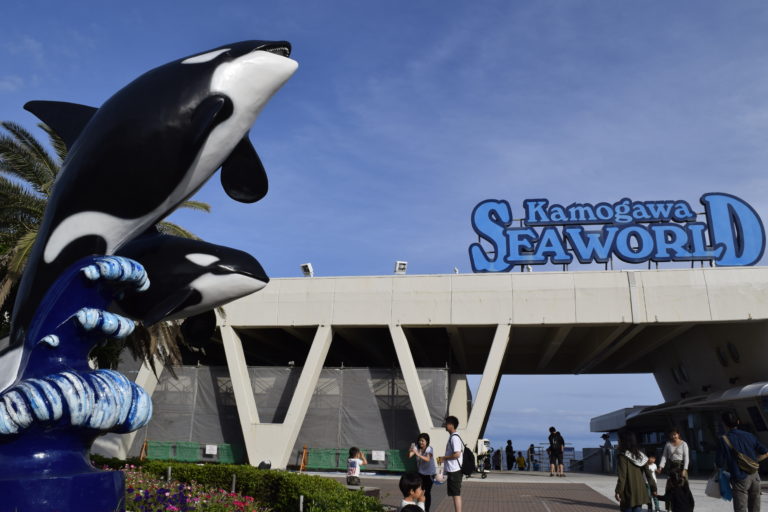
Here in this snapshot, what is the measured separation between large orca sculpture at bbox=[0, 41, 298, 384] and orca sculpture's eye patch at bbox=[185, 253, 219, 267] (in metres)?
0.44

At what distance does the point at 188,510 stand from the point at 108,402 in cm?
159

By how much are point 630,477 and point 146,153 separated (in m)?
5.99

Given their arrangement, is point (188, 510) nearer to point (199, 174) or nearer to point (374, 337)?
point (199, 174)

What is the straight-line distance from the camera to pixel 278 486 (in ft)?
30.6

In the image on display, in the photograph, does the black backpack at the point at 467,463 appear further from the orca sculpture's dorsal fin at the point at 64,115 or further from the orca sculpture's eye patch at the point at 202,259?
the orca sculpture's dorsal fin at the point at 64,115

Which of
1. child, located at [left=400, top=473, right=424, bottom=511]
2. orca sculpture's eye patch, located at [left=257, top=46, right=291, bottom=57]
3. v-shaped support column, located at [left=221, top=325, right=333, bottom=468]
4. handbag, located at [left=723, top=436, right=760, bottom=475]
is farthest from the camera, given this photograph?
v-shaped support column, located at [left=221, top=325, right=333, bottom=468]

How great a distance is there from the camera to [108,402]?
459cm

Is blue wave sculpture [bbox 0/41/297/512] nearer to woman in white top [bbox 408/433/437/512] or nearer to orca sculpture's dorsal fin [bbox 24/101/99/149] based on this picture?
orca sculpture's dorsal fin [bbox 24/101/99/149]

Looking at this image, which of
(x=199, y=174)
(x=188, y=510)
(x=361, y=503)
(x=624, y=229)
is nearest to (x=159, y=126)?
(x=199, y=174)

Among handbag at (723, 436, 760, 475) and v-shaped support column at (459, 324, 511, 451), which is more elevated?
v-shaped support column at (459, 324, 511, 451)

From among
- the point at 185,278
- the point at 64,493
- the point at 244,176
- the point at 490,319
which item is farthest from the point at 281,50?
the point at 490,319

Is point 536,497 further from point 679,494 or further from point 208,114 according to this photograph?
point 208,114

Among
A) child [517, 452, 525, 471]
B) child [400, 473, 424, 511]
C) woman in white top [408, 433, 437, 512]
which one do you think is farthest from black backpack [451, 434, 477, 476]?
child [517, 452, 525, 471]

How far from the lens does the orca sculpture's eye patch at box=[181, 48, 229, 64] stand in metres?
5.39
